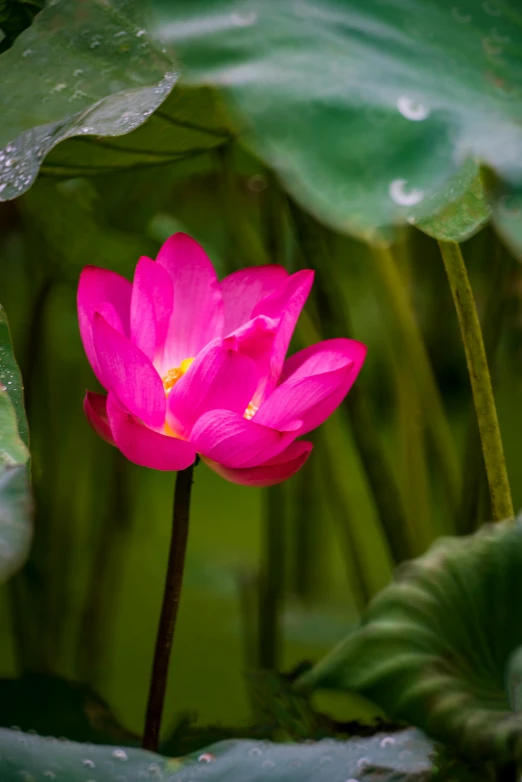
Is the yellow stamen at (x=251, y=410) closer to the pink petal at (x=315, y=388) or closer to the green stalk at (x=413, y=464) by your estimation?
the pink petal at (x=315, y=388)

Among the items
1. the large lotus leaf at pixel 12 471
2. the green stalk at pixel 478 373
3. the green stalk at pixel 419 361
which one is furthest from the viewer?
the green stalk at pixel 419 361

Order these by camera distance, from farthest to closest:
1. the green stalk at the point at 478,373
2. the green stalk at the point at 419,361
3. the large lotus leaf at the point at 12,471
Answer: the green stalk at the point at 419,361, the green stalk at the point at 478,373, the large lotus leaf at the point at 12,471

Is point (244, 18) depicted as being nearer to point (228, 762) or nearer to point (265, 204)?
point (228, 762)

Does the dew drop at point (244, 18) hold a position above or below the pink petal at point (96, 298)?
above

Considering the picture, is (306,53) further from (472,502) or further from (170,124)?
(472,502)

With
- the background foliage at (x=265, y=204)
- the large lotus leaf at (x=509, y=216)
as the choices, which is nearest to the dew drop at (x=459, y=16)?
the background foliage at (x=265, y=204)

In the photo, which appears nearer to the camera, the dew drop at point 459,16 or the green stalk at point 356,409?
the dew drop at point 459,16

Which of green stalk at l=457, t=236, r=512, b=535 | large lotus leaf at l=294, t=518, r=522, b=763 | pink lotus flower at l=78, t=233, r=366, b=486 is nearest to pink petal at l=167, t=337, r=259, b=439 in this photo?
pink lotus flower at l=78, t=233, r=366, b=486

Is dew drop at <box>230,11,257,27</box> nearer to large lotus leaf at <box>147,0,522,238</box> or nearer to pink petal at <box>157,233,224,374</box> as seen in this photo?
large lotus leaf at <box>147,0,522,238</box>
